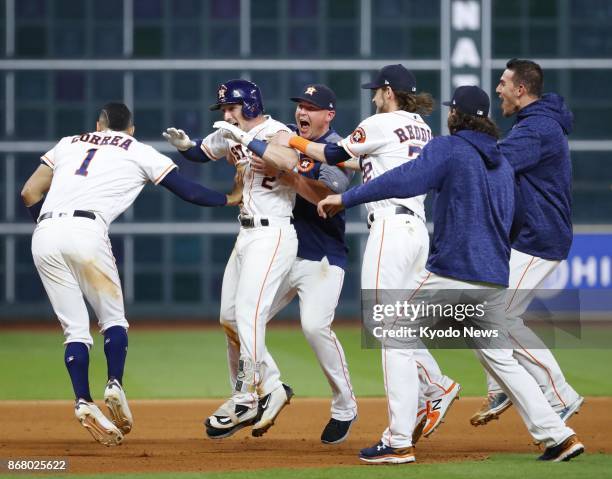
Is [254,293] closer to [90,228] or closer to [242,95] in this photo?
[90,228]

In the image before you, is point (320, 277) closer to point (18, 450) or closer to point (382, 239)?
point (382, 239)

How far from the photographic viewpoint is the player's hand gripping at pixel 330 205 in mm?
6263

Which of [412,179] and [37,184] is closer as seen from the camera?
[412,179]

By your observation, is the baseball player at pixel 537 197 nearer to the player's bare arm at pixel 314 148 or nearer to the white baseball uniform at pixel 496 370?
the white baseball uniform at pixel 496 370

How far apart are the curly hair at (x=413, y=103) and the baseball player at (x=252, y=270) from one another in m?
0.71

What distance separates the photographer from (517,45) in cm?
1750

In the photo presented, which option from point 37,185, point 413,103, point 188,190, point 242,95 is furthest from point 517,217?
point 37,185

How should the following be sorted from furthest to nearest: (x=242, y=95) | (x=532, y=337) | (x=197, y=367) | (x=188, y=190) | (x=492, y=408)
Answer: (x=197, y=367) → (x=492, y=408) → (x=242, y=95) → (x=188, y=190) → (x=532, y=337)

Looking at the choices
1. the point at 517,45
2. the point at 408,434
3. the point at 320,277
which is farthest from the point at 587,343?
the point at 408,434

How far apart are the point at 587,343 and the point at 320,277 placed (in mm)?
7740

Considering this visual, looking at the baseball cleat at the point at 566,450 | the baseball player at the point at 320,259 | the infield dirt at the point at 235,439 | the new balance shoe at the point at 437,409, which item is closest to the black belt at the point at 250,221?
the baseball player at the point at 320,259

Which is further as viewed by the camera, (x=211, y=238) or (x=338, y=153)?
(x=211, y=238)

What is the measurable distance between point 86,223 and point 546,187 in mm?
2697

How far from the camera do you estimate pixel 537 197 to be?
280 inches
